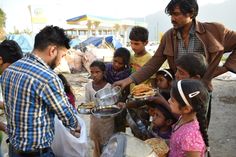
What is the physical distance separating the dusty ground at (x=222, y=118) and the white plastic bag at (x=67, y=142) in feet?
7.13

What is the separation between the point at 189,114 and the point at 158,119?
50 cm

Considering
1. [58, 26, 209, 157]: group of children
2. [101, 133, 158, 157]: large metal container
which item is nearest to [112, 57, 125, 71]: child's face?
[58, 26, 209, 157]: group of children

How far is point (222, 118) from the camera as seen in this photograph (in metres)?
6.04

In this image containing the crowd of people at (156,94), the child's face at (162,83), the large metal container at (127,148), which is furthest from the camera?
the child's face at (162,83)

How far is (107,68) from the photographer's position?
3564 mm

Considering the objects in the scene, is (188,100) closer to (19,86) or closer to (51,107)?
(51,107)

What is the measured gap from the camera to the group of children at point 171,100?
2.04 metres

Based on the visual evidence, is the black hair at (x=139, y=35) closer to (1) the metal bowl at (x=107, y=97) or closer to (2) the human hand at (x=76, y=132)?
(1) the metal bowl at (x=107, y=97)

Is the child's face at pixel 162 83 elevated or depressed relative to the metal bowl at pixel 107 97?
elevated

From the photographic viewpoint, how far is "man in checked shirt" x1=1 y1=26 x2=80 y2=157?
1941 millimetres

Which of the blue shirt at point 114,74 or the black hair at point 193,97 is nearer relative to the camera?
the black hair at point 193,97

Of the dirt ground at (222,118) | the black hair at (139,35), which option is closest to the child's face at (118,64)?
the black hair at (139,35)

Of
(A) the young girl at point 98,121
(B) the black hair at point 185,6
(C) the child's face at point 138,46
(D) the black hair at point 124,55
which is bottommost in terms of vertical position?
(A) the young girl at point 98,121

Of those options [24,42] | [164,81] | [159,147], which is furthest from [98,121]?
[24,42]
